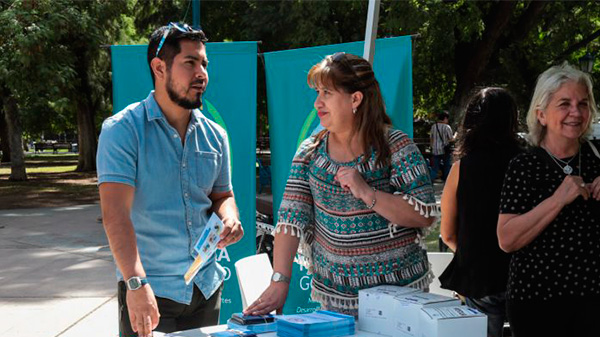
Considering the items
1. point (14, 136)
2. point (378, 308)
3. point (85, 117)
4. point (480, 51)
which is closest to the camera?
point (378, 308)

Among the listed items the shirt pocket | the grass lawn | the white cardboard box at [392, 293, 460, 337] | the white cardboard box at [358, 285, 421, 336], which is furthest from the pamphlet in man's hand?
the grass lawn

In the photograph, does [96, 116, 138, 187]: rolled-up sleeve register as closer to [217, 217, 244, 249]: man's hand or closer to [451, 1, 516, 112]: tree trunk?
[217, 217, 244, 249]: man's hand

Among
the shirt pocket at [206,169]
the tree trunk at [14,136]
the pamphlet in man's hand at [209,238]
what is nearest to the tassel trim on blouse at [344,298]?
the pamphlet in man's hand at [209,238]

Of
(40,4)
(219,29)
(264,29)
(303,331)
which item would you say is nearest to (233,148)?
(303,331)

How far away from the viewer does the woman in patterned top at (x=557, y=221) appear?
2914 mm

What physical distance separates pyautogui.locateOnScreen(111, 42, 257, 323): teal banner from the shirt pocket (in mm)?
2230

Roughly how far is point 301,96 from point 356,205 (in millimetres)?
2539

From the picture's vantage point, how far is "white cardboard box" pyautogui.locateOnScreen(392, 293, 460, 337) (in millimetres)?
2334

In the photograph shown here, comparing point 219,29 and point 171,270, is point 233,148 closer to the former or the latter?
point 171,270

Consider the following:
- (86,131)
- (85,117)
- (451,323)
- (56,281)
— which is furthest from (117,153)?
(86,131)

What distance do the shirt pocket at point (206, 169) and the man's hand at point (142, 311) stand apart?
0.60m

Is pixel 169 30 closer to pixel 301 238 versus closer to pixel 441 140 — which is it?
pixel 301 238

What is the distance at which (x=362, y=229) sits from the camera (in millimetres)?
2770

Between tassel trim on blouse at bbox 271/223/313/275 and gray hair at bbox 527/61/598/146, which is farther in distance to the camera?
gray hair at bbox 527/61/598/146
